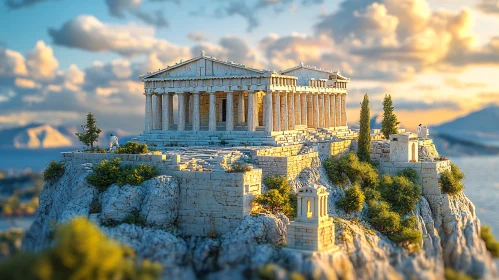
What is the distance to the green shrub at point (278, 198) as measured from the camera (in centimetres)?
5904

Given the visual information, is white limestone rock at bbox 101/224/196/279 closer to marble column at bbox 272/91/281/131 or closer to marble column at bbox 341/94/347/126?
marble column at bbox 272/91/281/131

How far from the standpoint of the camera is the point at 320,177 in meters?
68.9

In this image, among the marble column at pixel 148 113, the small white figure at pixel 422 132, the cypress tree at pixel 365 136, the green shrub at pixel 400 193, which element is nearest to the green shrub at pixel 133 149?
the marble column at pixel 148 113

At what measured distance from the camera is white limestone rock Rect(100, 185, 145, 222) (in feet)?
187

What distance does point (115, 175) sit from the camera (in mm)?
60344

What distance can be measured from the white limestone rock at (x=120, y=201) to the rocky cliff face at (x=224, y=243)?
77 mm

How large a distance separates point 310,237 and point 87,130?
26.3m

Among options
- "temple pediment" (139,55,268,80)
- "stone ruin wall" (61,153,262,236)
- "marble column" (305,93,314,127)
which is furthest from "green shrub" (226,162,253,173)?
"marble column" (305,93,314,127)

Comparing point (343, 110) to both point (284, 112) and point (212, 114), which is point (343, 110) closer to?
point (284, 112)

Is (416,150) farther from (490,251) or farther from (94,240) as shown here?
(94,240)

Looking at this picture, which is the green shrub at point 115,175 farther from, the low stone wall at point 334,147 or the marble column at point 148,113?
the marble column at point 148,113

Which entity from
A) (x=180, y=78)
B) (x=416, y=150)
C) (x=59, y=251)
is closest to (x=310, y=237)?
(x=59, y=251)

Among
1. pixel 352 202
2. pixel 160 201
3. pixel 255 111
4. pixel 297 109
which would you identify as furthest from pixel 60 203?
pixel 297 109

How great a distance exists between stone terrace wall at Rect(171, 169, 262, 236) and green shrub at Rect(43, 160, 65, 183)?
12715mm
